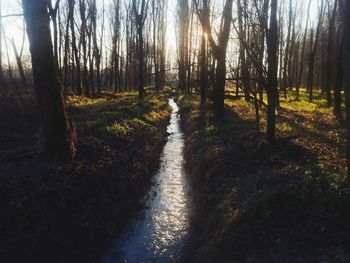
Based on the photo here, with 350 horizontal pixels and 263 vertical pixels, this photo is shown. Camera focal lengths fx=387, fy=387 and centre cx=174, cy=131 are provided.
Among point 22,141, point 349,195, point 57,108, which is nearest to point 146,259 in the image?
point 349,195

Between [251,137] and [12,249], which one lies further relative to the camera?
[251,137]

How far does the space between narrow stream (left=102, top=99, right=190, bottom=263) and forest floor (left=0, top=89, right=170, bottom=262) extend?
289 mm

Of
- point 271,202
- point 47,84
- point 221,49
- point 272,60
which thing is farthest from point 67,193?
point 221,49

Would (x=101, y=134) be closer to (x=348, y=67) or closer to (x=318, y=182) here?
(x=318, y=182)

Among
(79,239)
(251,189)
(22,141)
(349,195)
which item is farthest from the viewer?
(22,141)

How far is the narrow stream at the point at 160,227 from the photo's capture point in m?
7.32

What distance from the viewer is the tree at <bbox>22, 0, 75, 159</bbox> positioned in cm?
877

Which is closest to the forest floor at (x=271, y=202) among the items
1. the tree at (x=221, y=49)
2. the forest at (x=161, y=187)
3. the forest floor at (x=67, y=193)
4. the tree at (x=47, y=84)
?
the forest at (x=161, y=187)

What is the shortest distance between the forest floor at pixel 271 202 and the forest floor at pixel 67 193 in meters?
1.75

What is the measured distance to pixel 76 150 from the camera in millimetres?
10188

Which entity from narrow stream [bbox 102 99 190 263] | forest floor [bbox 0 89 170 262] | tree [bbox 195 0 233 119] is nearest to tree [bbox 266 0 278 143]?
narrow stream [bbox 102 99 190 263]

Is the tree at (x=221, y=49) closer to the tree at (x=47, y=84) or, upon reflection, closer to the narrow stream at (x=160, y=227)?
the narrow stream at (x=160, y=227)

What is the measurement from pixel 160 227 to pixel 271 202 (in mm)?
2746

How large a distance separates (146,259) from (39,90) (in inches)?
188
